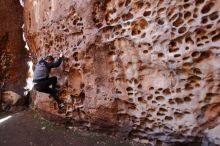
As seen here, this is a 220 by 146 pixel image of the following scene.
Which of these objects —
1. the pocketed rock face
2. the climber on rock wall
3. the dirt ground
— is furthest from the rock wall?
the climber on rock wall

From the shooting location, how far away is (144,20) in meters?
5.21

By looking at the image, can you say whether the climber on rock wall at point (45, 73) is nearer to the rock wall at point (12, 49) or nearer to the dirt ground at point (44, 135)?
the dirt ground at point (44, 135)

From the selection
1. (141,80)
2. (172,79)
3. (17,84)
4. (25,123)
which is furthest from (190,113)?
(17,84)

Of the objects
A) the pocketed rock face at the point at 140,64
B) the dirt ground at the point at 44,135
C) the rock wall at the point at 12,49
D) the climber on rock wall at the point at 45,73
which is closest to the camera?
the pocketed rock face at the point at 140,64

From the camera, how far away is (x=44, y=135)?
6367 mm

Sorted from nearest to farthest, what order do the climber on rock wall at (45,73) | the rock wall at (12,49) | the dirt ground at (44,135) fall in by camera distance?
the dirt ground at (44,135) < the climber on rock wall at (45,73) < the rock wall at (12,49)

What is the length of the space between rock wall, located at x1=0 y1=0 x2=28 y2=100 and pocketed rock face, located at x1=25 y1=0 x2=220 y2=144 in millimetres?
2585

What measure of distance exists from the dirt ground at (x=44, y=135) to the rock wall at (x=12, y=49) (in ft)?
6.08

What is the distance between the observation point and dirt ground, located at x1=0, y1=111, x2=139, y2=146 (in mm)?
5918

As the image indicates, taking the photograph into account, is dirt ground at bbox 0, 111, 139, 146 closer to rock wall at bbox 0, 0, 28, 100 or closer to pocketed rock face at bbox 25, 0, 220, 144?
pocketed rock face at bbox 25, 0, 220, 144

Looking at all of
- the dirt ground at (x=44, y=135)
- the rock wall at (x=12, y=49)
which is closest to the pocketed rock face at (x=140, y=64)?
the dirt ground at (x=44, y=135)

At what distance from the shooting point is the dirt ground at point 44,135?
19.4 feet

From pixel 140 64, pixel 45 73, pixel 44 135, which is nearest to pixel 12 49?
pixel 45 73

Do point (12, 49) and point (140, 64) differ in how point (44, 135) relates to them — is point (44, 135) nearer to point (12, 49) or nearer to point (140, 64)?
point (140, 64)
